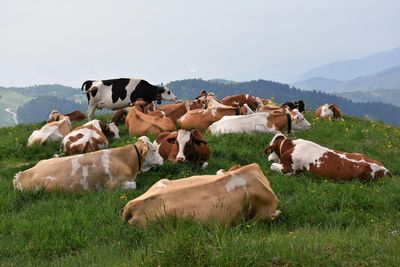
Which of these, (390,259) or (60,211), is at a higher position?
(390,259)

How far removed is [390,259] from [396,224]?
2711mm

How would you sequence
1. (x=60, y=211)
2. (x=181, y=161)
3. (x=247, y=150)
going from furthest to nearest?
(x=247, y=150), (x=181, y=161), (x=60, y=211)

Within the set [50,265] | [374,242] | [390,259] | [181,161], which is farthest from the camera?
[181,161]

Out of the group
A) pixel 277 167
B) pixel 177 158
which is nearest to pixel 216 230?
pixel 277 167

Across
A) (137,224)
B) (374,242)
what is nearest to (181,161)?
(137,224)

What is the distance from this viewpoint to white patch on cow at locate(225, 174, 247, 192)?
7383 millimetres

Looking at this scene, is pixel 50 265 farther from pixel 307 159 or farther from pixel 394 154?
pixel 394 154

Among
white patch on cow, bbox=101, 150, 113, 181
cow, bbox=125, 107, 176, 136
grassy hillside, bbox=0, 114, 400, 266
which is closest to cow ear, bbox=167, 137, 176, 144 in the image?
grassy hillside, bbox=0, 114, 400, 266

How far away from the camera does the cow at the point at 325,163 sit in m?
10.7

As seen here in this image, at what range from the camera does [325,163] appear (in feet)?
→ 36.1

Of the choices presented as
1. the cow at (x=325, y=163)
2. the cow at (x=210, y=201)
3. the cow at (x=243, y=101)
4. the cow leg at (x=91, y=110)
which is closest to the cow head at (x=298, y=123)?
the cow at (x=325, y=163)

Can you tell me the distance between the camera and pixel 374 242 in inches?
215

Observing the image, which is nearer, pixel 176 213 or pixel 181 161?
pixel 176 213

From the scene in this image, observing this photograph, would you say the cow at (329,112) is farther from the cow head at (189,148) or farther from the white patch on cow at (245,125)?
the cow head at (189,148)
